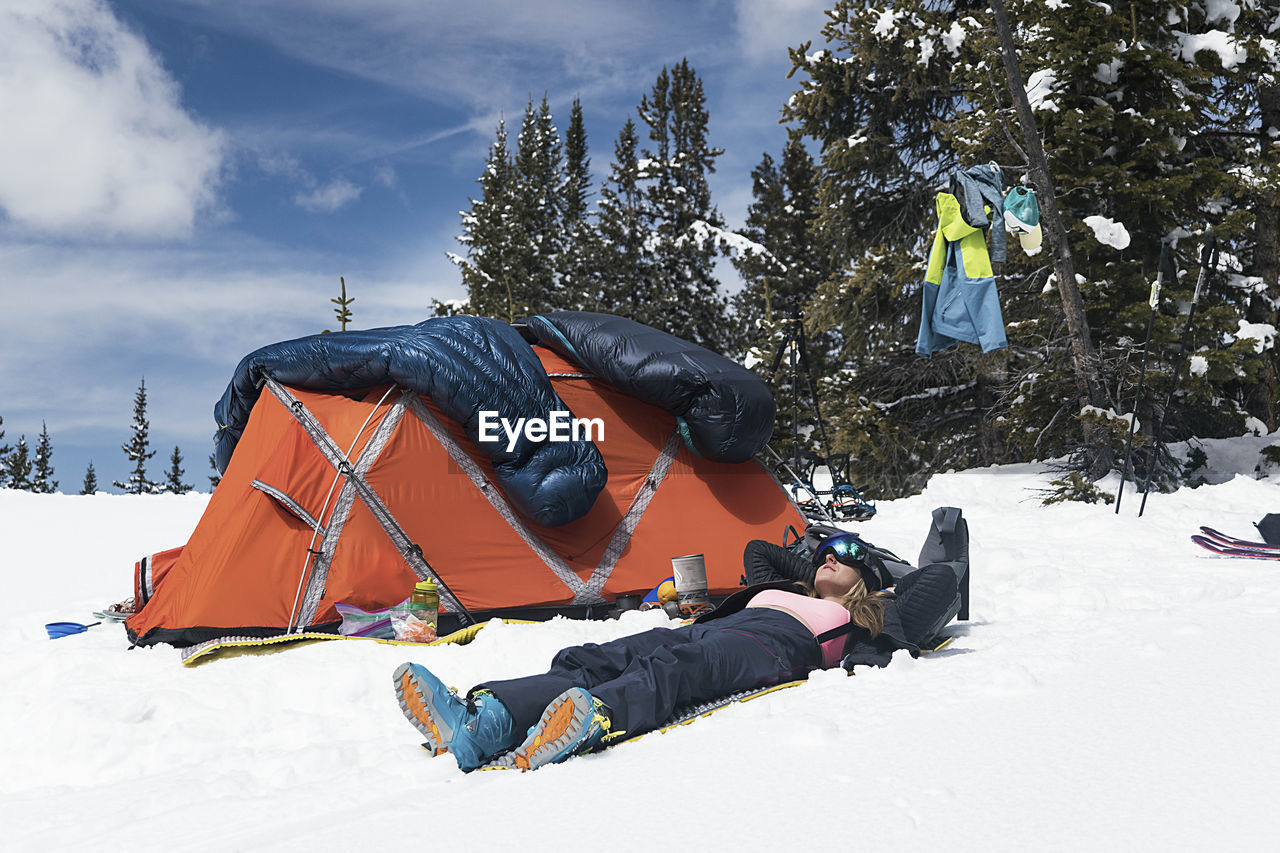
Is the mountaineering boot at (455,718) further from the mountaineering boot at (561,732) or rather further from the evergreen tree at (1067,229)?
the evergreen tree at (1067,229)

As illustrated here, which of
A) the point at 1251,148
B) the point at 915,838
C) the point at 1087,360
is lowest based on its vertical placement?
the point at 915,838

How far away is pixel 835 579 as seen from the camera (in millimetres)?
3207

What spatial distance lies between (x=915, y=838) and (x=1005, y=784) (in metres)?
0.36

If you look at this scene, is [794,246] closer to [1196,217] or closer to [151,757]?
[1196,217]

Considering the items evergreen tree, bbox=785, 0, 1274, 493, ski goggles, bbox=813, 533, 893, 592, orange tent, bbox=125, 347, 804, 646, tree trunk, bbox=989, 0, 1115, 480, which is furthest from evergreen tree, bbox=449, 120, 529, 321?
ski goggles, bbox=813, 533, 893, 592

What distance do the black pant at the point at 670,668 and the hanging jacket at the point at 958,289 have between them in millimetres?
4821

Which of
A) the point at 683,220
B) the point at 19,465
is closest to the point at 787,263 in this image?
the point at 683,220

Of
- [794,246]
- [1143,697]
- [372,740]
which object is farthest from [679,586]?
[794,246]

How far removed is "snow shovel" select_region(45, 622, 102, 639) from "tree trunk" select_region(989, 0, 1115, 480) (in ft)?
27.6

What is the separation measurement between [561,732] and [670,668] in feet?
1.52

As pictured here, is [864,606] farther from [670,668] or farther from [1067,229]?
[1067,229]

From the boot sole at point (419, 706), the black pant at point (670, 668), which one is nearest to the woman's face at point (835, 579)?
the black pant at point (670, 668)

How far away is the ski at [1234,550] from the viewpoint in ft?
16.1

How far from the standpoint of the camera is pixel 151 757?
2594mm
